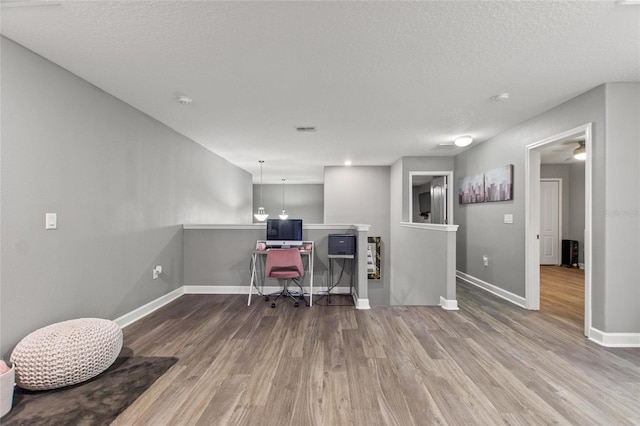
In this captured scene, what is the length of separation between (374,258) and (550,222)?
4361mm

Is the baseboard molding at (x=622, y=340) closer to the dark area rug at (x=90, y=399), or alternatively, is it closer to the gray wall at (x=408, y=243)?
the gray wall at (x=408, y=243)

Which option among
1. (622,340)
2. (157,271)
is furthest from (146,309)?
(622,340)

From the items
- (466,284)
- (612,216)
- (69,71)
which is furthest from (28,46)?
(466,284)

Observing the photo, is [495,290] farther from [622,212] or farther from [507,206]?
[622,212]

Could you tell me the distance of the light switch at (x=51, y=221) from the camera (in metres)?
2.22

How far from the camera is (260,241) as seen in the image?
165 inches

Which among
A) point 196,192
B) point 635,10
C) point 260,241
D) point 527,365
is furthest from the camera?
point 196,192

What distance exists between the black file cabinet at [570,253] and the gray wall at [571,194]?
0.22 m

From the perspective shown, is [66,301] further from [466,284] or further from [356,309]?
[466,284]

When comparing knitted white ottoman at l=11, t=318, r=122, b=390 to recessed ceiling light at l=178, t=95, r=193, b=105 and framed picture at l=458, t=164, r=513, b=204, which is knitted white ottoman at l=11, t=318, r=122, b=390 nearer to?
recessed ceiling light at l=178, t=95, r=193, b=105

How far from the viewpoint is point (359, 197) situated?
684 cm

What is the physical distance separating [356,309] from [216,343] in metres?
1.76

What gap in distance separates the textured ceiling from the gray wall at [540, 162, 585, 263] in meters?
4.55

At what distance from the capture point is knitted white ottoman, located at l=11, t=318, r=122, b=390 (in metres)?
1.85
